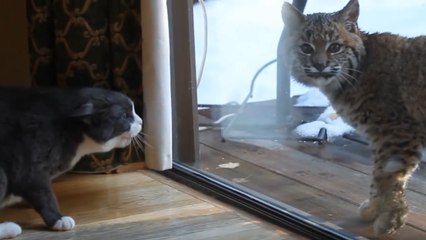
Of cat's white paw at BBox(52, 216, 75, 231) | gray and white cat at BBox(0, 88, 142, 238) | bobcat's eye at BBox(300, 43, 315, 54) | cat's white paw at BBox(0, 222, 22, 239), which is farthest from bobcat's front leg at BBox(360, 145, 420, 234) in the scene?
cat's white paw at BBox(0, 222, 22, 239)

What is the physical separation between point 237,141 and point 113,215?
61cm

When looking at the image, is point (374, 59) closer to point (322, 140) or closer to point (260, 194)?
point (322, 140)

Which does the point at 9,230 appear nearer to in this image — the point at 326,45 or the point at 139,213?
the point at 139,213

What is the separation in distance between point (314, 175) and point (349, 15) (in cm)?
53

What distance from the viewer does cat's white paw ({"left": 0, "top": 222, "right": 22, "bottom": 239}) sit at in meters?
1.93

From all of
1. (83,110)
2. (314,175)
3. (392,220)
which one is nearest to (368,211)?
(392,220)

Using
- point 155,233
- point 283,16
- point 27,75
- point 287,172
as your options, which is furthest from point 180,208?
point 27,75

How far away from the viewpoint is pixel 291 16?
6.63 feet

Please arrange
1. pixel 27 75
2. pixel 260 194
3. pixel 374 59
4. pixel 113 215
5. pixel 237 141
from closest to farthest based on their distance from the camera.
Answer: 1. pixel 374 59
2. pixel 113 215
3. pixel 260 194
4. pixel 237 141
5. pixel 27 75

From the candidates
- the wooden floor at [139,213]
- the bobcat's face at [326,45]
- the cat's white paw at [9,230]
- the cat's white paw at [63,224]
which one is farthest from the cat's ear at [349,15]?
the cat's white paw at [9,230]

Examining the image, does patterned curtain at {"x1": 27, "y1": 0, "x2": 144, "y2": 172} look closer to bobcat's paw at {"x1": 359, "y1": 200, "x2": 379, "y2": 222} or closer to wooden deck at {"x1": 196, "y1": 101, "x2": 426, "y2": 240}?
wooden deck at {"x1": 196, "y1": 101, "x2": 426, "y2": 240}

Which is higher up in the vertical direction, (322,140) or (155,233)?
(322,140)

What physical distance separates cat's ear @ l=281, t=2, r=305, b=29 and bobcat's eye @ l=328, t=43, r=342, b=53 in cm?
11

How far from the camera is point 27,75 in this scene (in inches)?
108
